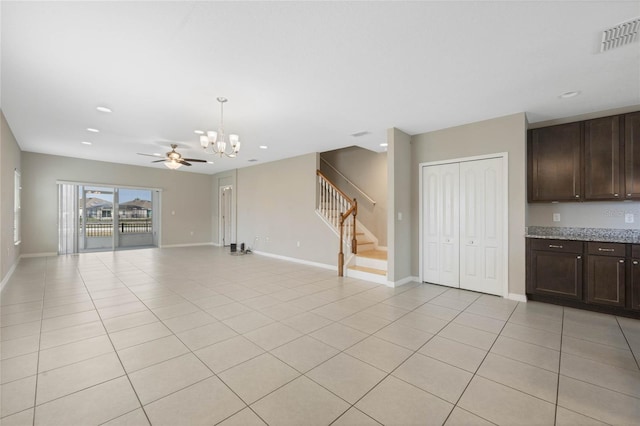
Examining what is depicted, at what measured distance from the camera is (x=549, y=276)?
3.86 meters

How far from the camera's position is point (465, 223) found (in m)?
4.55

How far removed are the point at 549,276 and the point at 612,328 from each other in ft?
2.87

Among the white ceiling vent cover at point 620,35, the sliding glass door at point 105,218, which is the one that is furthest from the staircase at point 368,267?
the sliding glass door at point 105,218

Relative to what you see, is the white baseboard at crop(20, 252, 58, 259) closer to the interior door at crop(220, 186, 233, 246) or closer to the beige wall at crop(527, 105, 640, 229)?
the interior door at crop(220, 186, 233, 246)

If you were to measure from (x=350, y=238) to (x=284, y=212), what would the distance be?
2338mm

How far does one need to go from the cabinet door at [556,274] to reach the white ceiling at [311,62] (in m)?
2.14

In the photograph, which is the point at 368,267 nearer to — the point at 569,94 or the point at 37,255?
the point at 569,94

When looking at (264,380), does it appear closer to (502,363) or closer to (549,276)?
(502,363)

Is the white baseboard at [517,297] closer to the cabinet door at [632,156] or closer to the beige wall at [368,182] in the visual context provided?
the cabinet door at [632,156]

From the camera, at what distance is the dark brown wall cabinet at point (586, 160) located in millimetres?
3615

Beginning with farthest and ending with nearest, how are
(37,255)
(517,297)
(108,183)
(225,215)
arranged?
(225,215), (108,183), (37,255), (517,297)

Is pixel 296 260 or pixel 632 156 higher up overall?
pixel 632 156

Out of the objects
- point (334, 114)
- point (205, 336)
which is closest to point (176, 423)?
point (205, 336)

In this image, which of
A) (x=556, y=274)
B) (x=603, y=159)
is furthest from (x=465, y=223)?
(x=603, y=159)
